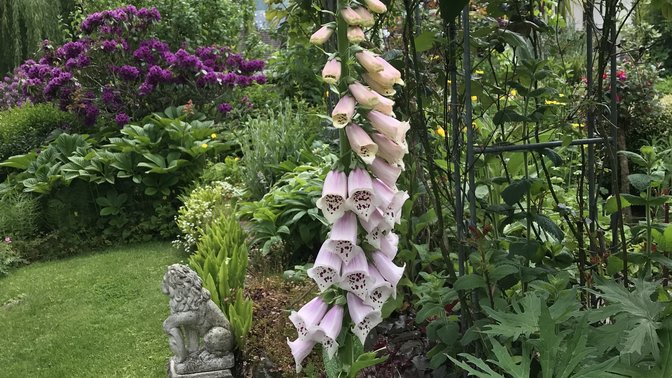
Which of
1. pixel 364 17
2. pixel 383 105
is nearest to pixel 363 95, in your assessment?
pixel 383 105

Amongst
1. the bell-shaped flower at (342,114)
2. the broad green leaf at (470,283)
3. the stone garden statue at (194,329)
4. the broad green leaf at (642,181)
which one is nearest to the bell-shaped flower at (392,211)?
the bell-shaped flower at (342,114)

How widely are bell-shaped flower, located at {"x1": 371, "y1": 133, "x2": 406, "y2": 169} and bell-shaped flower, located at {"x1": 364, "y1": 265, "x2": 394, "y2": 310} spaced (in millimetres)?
269

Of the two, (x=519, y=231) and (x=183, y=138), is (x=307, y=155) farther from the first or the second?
(x=519, y=231)

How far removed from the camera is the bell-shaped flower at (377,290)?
4.64 feet

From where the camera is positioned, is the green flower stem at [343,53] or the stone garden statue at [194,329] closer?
the green flower stem at [343,53]

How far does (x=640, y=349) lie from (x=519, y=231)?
2.00m

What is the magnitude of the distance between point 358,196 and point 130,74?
6033 millimetres

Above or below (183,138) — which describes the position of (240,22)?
above

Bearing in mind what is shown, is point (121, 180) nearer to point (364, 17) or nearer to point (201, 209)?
point (201, 209)

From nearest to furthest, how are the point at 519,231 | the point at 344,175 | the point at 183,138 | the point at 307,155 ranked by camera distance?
the point at 344,175 < the point at 519,231 < the point at 307,155 < the point at 183,138

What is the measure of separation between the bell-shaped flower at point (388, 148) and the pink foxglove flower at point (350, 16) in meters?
0.26

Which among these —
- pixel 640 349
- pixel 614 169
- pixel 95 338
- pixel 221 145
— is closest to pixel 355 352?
pixel 640 349

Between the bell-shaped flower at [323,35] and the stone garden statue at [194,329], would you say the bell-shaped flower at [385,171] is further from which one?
the stone garden statue at [194,329]

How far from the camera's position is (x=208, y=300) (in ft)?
9.27
